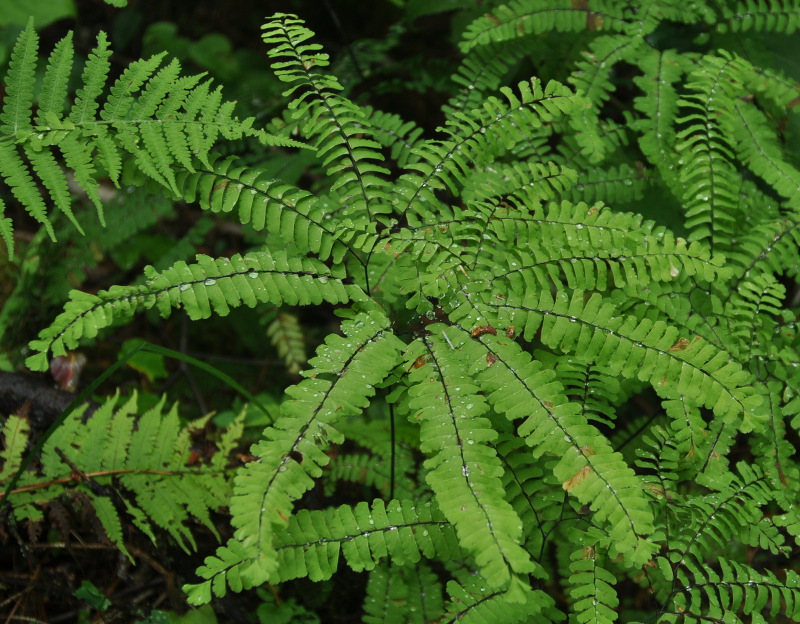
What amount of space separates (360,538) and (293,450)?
441 millimetres

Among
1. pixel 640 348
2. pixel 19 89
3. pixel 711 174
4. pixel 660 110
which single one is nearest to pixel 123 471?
pixel 19 89

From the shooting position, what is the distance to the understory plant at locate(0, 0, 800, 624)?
1753 millimetres

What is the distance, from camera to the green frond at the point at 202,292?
1.72 m

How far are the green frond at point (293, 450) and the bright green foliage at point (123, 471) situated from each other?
65 centimetres

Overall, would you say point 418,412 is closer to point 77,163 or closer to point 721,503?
point 721,503

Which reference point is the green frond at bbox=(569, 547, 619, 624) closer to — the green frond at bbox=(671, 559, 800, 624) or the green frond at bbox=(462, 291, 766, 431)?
the green frond at bbox=(671, 559, 800, 624)

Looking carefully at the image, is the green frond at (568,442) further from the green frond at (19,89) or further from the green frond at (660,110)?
the green frond at (19,89)

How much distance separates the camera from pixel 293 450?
170 cm

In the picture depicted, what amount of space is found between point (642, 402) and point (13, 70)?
3322 millimetres

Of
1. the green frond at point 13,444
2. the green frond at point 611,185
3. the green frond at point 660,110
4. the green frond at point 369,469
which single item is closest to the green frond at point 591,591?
the green frond at point 369,469

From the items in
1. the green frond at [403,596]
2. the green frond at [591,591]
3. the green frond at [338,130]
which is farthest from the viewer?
the green frond at [403,596]

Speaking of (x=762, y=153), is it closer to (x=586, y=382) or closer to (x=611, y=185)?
(x=611, y=185)

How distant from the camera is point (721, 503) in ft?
6.96

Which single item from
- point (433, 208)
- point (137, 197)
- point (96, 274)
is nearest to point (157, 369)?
point (137, 197)
